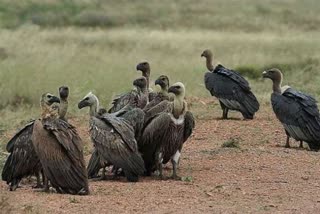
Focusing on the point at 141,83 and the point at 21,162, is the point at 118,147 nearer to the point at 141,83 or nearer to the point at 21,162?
the point at 21,162

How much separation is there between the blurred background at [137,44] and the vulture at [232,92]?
9.52 feet

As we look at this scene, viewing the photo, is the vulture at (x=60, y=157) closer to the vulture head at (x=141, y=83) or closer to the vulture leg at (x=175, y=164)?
the vulture leg at (x=175, y=164)

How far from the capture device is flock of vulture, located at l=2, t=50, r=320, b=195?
9.09 meters

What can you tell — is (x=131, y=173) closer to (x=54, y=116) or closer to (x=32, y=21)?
(x=54, y=116)

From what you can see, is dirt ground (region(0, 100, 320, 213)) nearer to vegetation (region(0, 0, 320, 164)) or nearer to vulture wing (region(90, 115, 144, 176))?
vulture wing (region(90, 115, 144, 176))

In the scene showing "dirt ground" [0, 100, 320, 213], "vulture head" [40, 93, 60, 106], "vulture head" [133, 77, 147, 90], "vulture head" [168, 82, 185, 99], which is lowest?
"dirt ground" [0, 100, 320, 213]

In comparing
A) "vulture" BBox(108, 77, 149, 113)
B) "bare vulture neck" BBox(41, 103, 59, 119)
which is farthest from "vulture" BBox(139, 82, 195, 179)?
"bare vulture neck" BBox(41, 103, 59, 119)

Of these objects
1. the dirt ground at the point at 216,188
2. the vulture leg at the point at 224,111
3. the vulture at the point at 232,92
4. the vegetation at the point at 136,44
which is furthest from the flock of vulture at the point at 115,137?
the vegetation at the point at 136,44

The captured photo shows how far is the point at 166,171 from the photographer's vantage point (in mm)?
11328

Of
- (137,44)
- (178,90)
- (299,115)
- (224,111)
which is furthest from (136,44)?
(178,90)

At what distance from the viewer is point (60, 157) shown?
9.05m

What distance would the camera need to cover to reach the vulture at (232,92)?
15758mm

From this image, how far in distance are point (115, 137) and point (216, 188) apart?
1.37m

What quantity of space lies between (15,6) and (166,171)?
30.2 metres
